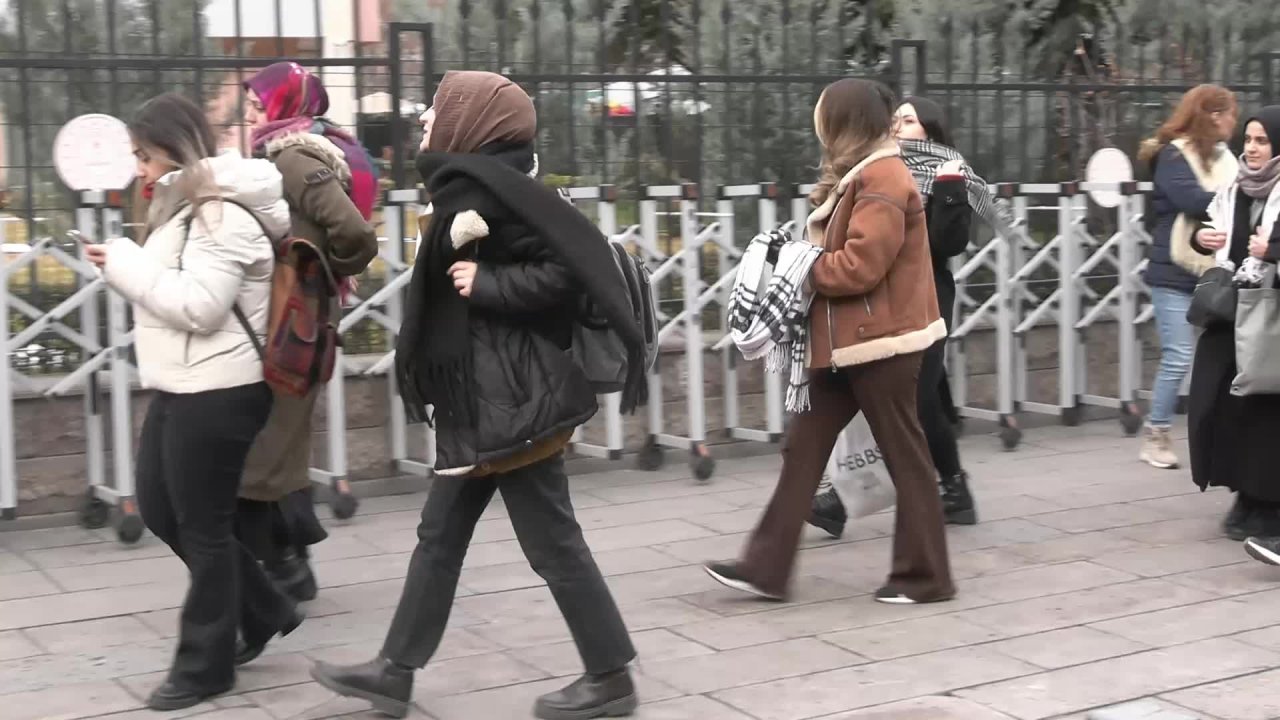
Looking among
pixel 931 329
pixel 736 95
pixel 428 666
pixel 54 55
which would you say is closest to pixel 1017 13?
pixel 736 95

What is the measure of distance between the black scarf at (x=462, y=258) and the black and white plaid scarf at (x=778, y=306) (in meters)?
1.20

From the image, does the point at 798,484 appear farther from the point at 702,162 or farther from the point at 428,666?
the point at 702,162

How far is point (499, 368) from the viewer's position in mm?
4336

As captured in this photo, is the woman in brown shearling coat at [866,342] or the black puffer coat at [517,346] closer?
the black puffer coat at [517,346]

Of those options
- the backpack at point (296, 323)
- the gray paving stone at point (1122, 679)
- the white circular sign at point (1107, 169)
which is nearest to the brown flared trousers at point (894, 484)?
the gray paving stone at point (1122, 679)

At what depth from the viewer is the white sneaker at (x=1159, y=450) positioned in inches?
323

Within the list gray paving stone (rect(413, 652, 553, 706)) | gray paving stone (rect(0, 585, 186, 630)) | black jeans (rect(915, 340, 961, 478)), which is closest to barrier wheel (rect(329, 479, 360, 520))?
gray paving stone (rect(0, 585, 186, 630))

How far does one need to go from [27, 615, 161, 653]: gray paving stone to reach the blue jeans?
5.01 m

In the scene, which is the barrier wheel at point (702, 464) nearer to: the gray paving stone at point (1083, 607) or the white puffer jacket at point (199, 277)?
the gray paving stone at point (1083, 607)

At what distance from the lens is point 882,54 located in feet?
30.6

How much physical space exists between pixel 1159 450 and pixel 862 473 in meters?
2.76

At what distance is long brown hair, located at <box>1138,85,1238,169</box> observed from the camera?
25.4 ft

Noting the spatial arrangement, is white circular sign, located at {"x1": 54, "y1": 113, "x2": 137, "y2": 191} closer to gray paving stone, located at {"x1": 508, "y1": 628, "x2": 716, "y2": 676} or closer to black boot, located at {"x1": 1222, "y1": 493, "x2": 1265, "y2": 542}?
gray paving stone, located at {"x1": 508, "y1": 628, "x2": 716, "y2": 676}

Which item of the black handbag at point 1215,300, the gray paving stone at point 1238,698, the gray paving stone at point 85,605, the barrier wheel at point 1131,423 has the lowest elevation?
the barrier wheel at point 1131,423
